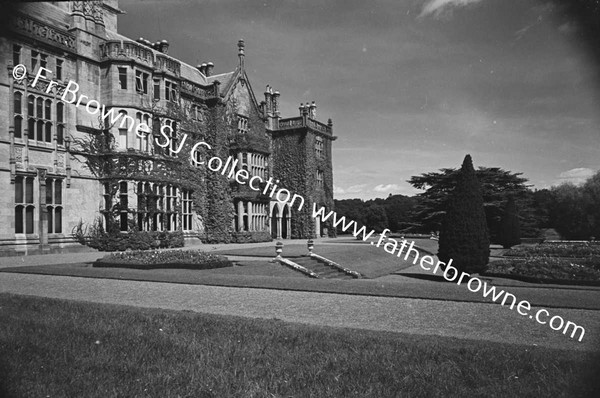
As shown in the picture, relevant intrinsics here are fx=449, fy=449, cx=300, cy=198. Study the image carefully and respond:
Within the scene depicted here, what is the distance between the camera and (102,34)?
2516cm

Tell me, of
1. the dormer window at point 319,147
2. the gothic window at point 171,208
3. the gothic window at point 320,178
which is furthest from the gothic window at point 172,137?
the gothic window at point 320,178

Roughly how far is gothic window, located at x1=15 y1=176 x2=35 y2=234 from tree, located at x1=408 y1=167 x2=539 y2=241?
22.6 meters

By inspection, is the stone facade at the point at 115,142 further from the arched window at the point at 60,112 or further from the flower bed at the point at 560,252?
the flower bed at the point at 560,252

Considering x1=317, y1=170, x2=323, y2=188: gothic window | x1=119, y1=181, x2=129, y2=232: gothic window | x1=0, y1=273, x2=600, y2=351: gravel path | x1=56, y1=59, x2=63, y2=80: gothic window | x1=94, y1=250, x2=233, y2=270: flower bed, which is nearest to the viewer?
x1=0, y1=273, x2=600, y2=351: gravel path

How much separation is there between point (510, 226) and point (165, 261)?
77.1ft

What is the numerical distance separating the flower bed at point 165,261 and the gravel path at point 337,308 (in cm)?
318

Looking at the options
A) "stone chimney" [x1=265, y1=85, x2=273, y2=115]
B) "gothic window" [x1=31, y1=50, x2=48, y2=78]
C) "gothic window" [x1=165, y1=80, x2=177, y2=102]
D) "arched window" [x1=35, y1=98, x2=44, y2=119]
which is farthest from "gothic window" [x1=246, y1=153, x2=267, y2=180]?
"gothic window" [x1=31, y1=50, x2=48, y2=78]

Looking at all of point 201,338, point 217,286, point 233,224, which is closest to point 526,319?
point 201,338

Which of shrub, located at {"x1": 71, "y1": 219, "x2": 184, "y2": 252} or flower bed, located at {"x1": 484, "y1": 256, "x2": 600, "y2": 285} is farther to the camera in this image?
shrub, located at {"x1": 71, "y1": 219, "x2": 184, "y2": 252}

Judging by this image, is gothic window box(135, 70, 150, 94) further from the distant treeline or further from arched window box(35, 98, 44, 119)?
the distant treeline

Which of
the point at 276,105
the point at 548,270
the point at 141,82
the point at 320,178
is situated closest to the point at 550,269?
the point at 548,270

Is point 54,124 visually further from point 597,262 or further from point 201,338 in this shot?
point 597,262

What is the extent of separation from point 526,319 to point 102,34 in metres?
25.4

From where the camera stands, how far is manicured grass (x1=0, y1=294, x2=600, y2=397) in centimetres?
401
